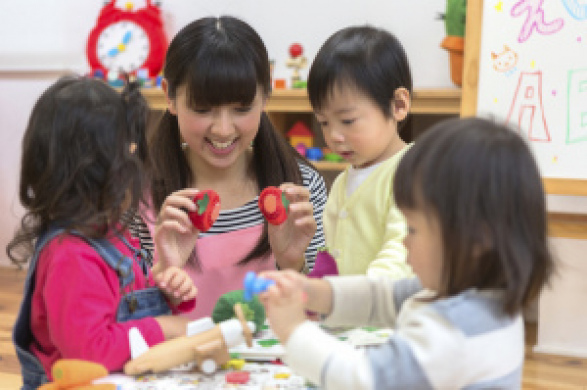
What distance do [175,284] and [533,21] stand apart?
5.12 feet

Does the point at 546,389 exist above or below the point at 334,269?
below

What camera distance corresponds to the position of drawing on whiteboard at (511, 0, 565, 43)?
6.51ft

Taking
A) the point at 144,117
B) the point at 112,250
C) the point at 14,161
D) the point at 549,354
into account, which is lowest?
the point at 549,354

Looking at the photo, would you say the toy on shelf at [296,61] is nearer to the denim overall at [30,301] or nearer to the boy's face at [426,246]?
the denim overall at [30,301]

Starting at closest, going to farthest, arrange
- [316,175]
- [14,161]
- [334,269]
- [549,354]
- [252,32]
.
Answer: [334,269]
[252,32]
[316,175]
[549,354]
[14,161]

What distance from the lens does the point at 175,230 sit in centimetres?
99

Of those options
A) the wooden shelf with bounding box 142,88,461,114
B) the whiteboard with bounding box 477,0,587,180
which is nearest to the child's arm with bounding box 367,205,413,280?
the whiteboard with bounding box 477,0,587,180

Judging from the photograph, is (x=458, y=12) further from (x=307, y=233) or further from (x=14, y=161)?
(x=14, y=161)

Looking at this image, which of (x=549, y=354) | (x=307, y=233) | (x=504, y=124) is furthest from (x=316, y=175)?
(x=549, y=354)

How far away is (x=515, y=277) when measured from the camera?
0.60m

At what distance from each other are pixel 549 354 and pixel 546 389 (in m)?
0.30

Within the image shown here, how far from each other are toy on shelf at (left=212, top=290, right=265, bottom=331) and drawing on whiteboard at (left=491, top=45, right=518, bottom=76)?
4.80 feet

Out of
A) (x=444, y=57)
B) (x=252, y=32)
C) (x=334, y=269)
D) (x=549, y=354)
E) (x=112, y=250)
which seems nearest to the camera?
(x=112, y=250)

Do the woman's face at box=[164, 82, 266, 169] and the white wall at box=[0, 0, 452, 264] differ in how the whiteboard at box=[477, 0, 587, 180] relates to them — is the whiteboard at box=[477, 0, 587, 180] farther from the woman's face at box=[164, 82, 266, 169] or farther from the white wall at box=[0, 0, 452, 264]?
the woman's face at box=[164, 82, 266, 169]
